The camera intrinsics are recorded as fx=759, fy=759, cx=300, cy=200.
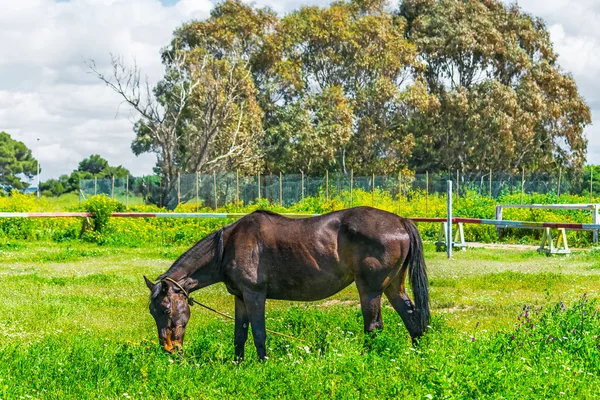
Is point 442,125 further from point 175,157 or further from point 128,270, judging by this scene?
point 128,270

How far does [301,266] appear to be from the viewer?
7602 mm

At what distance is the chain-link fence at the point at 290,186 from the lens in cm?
3600

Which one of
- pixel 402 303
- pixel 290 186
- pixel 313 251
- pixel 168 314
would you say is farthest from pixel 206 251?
pixel 290 186

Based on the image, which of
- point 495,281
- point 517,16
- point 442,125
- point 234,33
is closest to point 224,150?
point 234,33

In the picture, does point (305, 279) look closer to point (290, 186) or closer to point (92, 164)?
point (290, 186)

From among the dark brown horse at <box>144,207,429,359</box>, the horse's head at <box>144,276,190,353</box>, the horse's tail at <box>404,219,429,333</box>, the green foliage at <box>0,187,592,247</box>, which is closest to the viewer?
the horse's head at <box>144,276,190,353</box>

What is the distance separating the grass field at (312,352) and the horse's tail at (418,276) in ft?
0.76

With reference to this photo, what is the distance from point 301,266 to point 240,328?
879 millimetres

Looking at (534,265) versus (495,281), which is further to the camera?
(534,265)

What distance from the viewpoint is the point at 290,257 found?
7.60m

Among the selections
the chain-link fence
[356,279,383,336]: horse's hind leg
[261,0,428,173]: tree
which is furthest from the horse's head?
[261,0,428,173]: tree

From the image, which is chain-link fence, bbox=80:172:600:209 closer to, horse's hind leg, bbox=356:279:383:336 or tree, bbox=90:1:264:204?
tree, bbox=90:1:264:204

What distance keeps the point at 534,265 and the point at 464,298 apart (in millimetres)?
5398

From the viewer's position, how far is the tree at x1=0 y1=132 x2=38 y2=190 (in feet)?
271
